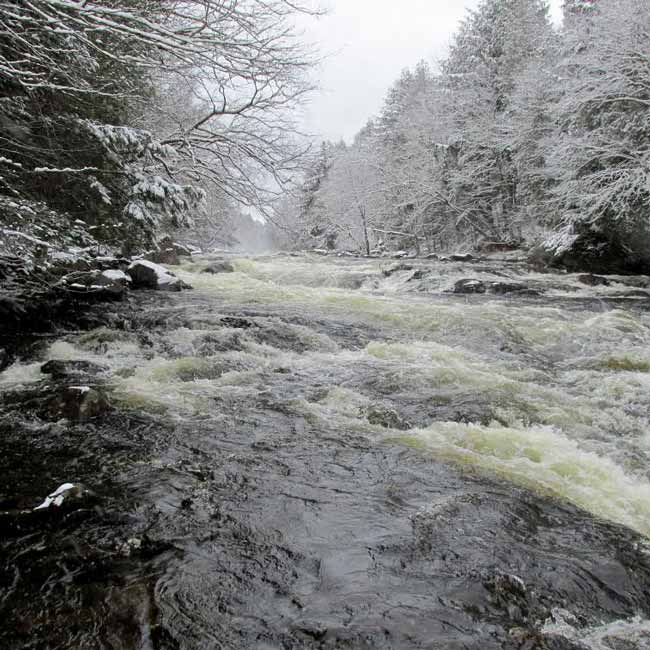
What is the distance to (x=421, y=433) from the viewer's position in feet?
12.1

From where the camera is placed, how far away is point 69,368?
4.94m

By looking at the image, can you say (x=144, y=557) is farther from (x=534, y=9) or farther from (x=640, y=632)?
(x=534, y=9)

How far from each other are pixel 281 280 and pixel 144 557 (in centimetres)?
1131

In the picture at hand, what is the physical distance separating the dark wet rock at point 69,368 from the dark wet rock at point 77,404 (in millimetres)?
881

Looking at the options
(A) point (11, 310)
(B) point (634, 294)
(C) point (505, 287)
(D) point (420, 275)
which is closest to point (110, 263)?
(A) point (11, 310)

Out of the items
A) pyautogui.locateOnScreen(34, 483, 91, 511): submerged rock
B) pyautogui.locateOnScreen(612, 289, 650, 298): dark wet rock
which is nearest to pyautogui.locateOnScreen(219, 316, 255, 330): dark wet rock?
pyautogui.locateOnScreen(34, 483, 91, 511): submerged rock

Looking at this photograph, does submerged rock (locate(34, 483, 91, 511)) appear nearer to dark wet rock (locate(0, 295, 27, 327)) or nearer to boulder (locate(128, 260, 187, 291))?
dark wet rock (locate(0, 295, 27, 327))

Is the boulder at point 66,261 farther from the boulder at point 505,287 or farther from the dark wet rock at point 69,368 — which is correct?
the boulder at point 505,287

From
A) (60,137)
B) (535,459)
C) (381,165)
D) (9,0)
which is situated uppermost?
(381,165)

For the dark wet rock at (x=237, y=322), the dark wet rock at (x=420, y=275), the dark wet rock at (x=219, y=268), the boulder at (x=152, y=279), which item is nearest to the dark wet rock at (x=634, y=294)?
the dark wet rock at (x=420, y=275)

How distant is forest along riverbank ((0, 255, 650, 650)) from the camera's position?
6.16ft

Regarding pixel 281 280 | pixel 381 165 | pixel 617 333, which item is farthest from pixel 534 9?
pixel 617 333

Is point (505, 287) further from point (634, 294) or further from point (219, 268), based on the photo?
point (219, 268)

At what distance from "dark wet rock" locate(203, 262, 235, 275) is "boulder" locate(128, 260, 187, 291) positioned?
3.24 meters
